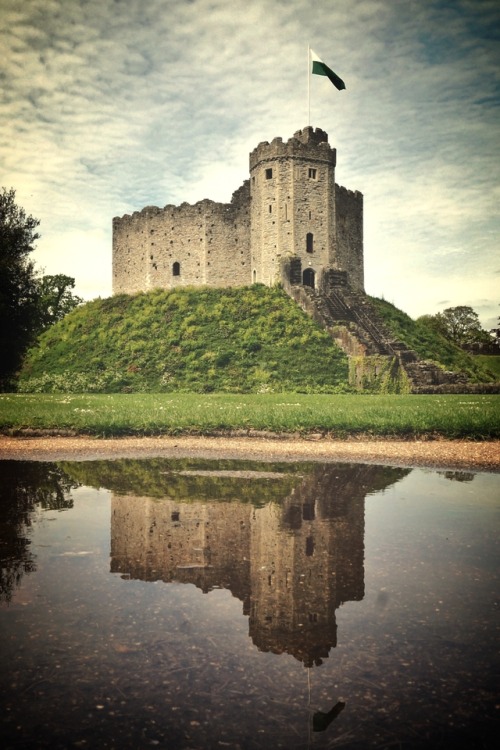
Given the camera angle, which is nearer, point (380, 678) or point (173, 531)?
point (380, 678)

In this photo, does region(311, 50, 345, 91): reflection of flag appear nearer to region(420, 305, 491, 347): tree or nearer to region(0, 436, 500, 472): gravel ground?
region(0, 436, 500, 472): gravel ground

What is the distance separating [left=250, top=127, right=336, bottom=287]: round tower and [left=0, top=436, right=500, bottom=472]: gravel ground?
27.6m

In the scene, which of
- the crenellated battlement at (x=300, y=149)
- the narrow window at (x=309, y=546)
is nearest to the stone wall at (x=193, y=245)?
the crenellated battlement at (x=300, y=149)

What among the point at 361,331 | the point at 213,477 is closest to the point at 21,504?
the point at 213,477

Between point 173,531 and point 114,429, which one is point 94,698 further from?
point 114,429

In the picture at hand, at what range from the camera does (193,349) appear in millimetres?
34062

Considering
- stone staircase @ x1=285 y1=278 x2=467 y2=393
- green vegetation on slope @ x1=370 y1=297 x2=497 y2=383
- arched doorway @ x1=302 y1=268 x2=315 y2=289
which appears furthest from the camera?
arched doorway @ x1=302 y1=268 x2=315 y2=289

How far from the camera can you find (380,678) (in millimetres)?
3908

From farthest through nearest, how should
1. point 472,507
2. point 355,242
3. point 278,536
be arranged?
1. point 355,242
2. point 472,507
3. point 278,536

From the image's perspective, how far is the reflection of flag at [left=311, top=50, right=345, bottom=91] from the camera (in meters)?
29.4

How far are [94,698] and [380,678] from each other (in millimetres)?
1866

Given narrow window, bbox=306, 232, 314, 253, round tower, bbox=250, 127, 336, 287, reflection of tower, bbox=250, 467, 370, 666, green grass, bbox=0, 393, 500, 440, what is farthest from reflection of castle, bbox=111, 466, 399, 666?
narrow window, bbox=306, 232, 314, 253

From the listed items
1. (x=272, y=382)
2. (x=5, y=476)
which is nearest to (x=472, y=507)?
(x=5, y=476)

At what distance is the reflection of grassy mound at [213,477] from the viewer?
377 inches
